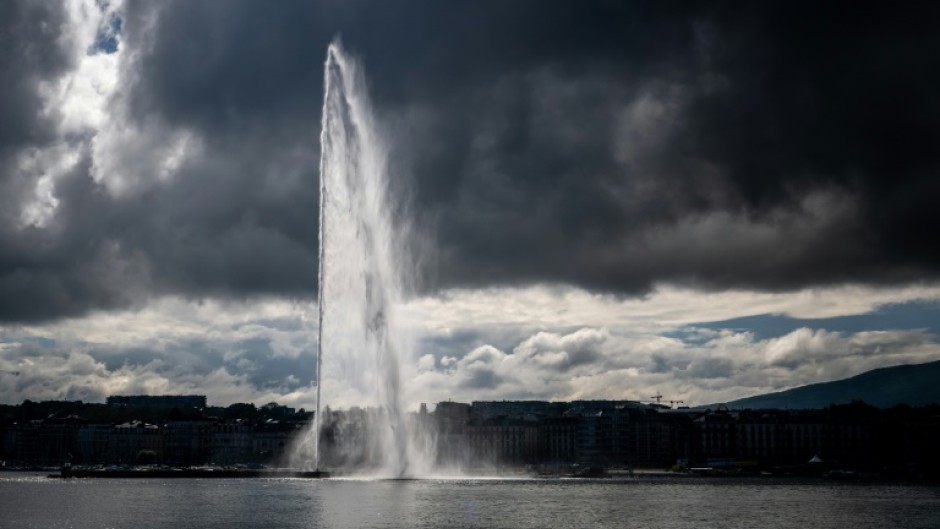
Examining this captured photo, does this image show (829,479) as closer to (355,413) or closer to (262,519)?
(355,413)

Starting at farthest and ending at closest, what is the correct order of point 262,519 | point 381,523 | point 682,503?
1. point 682,503
2. point 262,519
3. point 381,523

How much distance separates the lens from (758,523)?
85625 mm

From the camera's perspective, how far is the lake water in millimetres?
82825

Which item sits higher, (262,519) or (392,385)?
(392,385)

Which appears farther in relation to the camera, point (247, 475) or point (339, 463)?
point (247, 475)

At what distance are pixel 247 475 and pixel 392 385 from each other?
248 feet

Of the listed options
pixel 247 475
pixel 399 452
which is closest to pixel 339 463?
pixel 399 452

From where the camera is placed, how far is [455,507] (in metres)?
95.8

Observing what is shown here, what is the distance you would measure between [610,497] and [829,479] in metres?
80.2

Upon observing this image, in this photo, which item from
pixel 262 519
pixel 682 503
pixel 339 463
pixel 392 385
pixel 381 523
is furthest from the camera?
pixel 339 463

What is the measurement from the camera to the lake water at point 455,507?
82825 mm

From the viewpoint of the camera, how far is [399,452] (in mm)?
134250

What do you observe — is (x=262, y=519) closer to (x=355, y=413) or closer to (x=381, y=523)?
(x=381, y=523)

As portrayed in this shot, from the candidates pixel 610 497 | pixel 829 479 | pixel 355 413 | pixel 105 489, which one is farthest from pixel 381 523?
pixel 829 479
